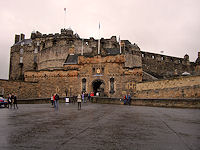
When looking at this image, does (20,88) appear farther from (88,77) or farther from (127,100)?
(127,100)

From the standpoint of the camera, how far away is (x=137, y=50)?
47.6 meters

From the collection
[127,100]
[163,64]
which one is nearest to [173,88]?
[127,100]

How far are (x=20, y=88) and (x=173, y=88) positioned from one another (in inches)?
905

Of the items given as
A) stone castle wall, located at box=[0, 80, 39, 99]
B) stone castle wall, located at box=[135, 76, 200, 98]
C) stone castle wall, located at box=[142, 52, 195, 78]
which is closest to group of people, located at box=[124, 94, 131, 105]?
stone castle wall, located at box=[135, 76, 200, 98]

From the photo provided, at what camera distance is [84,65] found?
104 ft

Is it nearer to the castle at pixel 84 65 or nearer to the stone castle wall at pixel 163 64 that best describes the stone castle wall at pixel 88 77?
the castle at pixel 84 65

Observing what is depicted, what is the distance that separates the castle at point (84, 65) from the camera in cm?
3045

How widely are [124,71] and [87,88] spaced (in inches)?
262

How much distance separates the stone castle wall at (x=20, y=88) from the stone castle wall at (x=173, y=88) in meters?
17.7

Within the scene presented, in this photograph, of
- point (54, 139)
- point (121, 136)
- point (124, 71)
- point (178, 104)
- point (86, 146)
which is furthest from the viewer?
point (124, 71)

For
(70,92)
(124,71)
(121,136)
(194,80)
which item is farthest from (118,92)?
(121,136)

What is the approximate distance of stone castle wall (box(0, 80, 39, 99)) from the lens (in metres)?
27.7

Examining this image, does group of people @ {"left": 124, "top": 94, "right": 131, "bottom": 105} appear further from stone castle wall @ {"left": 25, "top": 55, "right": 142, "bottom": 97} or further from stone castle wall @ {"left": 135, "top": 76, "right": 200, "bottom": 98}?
stone castle wall @ {"left": 25, "top": 55, "right": 142, "bottom": 97}

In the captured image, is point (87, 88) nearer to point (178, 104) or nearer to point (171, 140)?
point (178, 104)
